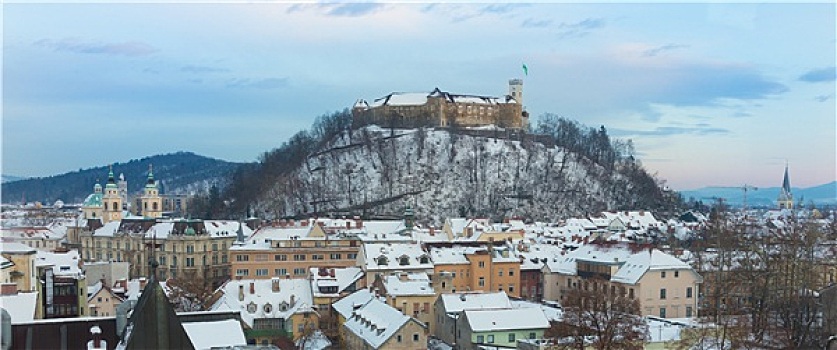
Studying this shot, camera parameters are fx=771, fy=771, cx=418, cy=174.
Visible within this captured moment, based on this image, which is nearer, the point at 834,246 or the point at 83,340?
the point at 83,340

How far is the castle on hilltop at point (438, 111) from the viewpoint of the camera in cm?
9194

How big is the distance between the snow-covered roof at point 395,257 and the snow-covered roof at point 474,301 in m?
6.05

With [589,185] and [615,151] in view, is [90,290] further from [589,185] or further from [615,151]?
[615,151]

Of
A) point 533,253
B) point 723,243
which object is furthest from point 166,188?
point 723,243

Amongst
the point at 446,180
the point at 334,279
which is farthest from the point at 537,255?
the point at 446,180

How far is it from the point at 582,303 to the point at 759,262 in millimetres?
8288

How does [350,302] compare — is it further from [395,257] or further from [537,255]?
Result: [537,255]

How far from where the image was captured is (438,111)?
9219 cm

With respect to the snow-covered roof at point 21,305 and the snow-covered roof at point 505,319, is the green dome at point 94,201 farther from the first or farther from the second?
the snow-covered roof at point 21,305

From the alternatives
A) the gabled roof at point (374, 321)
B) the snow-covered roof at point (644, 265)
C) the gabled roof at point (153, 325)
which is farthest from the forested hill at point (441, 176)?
the gabled roof at point (153, 325)

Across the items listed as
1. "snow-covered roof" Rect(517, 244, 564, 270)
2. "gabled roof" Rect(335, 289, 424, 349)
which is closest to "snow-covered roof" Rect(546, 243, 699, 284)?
"snow-covered roof" Rect(517, 244, 564, 270)

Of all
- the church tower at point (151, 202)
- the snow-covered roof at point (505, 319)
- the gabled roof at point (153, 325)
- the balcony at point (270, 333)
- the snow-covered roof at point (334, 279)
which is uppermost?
the gabled roof at point (153, 325)

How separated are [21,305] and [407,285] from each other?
50.1ft

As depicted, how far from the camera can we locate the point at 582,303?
22906mm
